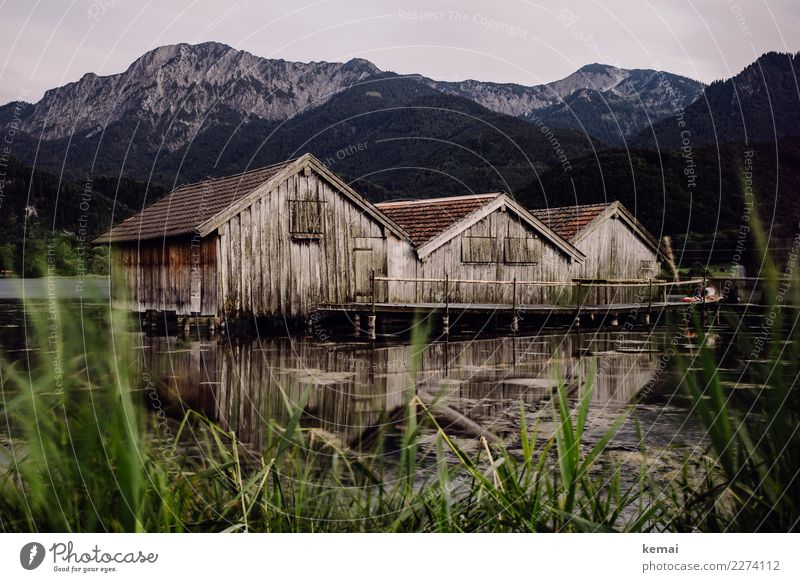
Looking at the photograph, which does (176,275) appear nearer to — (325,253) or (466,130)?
(325,253)

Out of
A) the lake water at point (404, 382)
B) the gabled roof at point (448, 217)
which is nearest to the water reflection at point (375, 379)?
the lake water at point (404, 382)

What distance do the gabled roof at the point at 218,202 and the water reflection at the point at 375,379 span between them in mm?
3787

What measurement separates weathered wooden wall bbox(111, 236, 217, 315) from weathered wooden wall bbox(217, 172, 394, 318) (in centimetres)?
49

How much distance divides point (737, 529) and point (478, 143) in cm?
8000

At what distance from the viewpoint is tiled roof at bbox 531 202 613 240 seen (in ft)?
97.2

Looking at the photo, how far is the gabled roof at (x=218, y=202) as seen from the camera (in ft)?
69.9

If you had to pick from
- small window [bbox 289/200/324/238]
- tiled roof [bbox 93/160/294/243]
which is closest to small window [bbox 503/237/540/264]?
small window [bbox 289/200/324/238]

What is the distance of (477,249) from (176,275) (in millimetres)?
9596

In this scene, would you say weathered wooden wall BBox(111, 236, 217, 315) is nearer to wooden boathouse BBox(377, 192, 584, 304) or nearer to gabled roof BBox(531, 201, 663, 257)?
wooden boathouse BBox(377, 192, 584, 304)

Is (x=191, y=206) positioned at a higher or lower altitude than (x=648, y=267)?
higher

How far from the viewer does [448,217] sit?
25734 mm

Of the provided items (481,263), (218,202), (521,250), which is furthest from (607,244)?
(218,202)

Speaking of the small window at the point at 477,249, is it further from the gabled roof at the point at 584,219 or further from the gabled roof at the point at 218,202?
the gabled roof at the point at 584,219

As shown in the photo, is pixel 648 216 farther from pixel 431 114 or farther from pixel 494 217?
pixel 431 114
